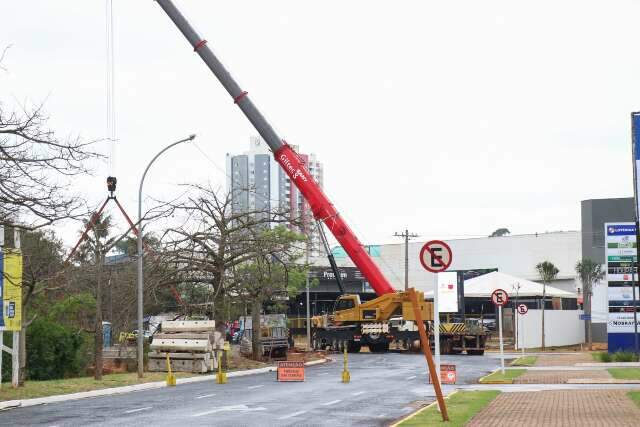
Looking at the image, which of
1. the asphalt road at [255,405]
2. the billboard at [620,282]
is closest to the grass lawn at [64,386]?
the asphalt road at [255,405]

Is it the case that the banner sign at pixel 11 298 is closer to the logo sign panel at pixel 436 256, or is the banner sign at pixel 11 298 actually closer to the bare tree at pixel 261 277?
the logo sign panel at pixel 436 256

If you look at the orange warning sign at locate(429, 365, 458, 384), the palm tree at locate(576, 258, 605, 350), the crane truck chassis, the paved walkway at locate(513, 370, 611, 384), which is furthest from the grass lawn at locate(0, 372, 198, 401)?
the palm tree at locate(576, 258, 605, 350)

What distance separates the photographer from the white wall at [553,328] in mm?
63500

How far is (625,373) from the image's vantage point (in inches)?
1294

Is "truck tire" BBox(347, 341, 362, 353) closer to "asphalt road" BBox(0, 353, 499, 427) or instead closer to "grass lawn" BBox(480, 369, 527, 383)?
"grass lawn" BBox(480, 369, 527, 383)

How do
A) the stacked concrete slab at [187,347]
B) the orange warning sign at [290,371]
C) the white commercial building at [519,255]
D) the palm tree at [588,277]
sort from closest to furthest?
the orange warning sign at [290,371] < the stacked concrete slab at [187,347] < the palm tree at [588,277] < the white commercial building at [519,255]

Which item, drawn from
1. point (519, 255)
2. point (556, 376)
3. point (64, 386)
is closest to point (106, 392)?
point (64, 386)

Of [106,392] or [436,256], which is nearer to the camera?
[436,256]

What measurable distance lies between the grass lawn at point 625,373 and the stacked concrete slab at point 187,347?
14.3m

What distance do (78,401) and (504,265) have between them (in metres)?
77.5

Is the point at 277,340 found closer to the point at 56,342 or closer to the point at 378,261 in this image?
the point at 56,342

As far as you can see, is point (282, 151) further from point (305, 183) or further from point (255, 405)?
point (255, 405)

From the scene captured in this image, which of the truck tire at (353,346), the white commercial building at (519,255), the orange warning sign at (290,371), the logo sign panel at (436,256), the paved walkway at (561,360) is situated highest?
the white commercial building at (519,255)

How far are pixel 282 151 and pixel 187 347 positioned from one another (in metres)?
10.2
